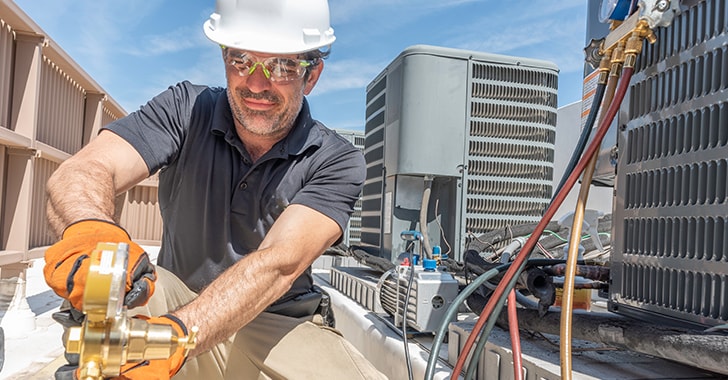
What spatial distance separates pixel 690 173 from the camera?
117 cm

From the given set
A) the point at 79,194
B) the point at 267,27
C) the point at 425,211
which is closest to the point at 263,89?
the point at 267,27

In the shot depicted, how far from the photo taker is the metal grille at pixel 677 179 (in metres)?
1.10

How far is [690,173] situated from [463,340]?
70 cm

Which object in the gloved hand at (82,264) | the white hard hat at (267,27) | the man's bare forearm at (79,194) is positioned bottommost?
the gloved hand at (82,264)

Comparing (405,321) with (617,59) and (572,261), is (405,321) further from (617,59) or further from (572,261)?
(617,59)

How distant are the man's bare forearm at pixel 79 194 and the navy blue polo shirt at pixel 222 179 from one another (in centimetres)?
35

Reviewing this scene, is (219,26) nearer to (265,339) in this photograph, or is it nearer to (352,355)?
(265,339)

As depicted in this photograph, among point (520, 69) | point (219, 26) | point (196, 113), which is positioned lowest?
point (196, 113)

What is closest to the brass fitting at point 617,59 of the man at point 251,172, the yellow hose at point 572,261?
the yellow hose at point 572,261

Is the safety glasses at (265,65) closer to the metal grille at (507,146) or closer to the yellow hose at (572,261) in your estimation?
the yellow hose at (572,261)

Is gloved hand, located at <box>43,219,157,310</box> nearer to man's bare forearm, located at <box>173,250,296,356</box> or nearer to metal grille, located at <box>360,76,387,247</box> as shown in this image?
man's bare forearm, located at <box>173,250,296,356</box>

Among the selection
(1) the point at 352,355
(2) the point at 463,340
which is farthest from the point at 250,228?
(2) the point at 463,340

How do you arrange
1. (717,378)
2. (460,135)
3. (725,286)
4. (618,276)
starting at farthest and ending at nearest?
(460,135) → (618,276) → (717,378) → (725,286)

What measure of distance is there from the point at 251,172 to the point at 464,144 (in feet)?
4.02
